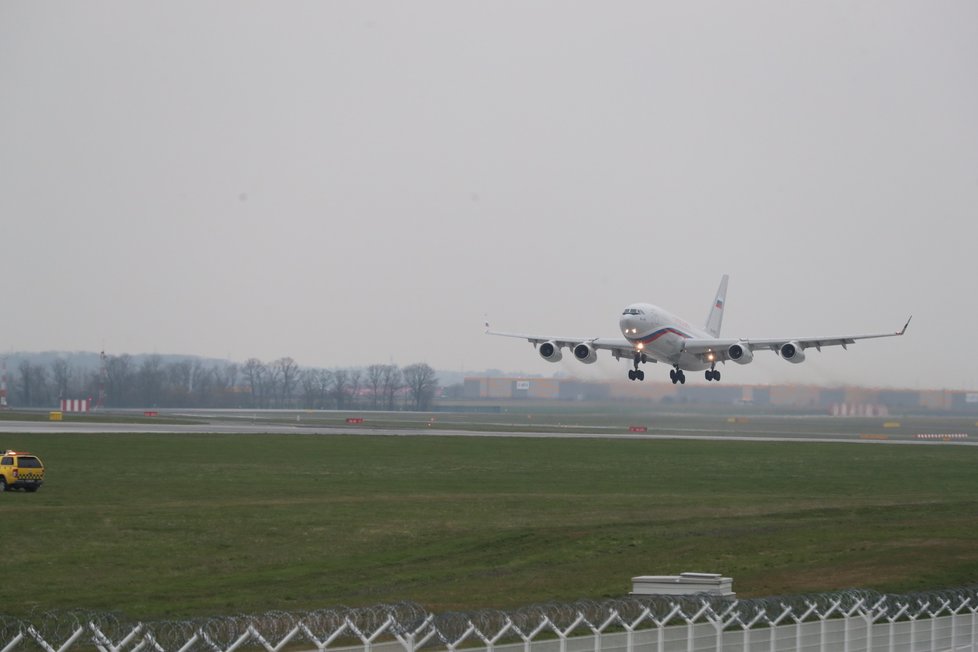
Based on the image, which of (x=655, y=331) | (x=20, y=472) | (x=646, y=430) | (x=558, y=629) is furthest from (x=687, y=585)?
(x=646, y=430)

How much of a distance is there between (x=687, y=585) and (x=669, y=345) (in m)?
63.8

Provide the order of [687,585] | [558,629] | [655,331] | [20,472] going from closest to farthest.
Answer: [558,629] < [687,585] < [20,472] < [655,331]

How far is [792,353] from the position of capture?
98.4 metres

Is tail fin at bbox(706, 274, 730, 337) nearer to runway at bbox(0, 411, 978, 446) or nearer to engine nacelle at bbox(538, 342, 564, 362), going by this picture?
runway at bbox(0, 411, 978, 446)

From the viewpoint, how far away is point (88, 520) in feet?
168

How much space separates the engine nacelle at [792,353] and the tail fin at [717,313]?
87.5ft

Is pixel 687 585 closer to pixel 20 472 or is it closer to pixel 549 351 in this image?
pixel 20 472

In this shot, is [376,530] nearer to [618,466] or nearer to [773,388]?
[618,466]

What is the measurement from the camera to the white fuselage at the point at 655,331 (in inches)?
3703

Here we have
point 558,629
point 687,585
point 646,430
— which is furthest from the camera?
point 646,430

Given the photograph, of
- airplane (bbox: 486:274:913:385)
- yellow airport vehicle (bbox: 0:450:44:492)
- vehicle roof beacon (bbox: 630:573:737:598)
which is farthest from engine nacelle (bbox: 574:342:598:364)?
vehicle roof beacon (bbox: 630:573:737:598)

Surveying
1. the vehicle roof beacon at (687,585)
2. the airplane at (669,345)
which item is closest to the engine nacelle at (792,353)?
the airplane at (669,345)

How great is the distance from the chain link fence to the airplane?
2386 inches

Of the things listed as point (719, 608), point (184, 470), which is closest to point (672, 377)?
point (184, 470)
